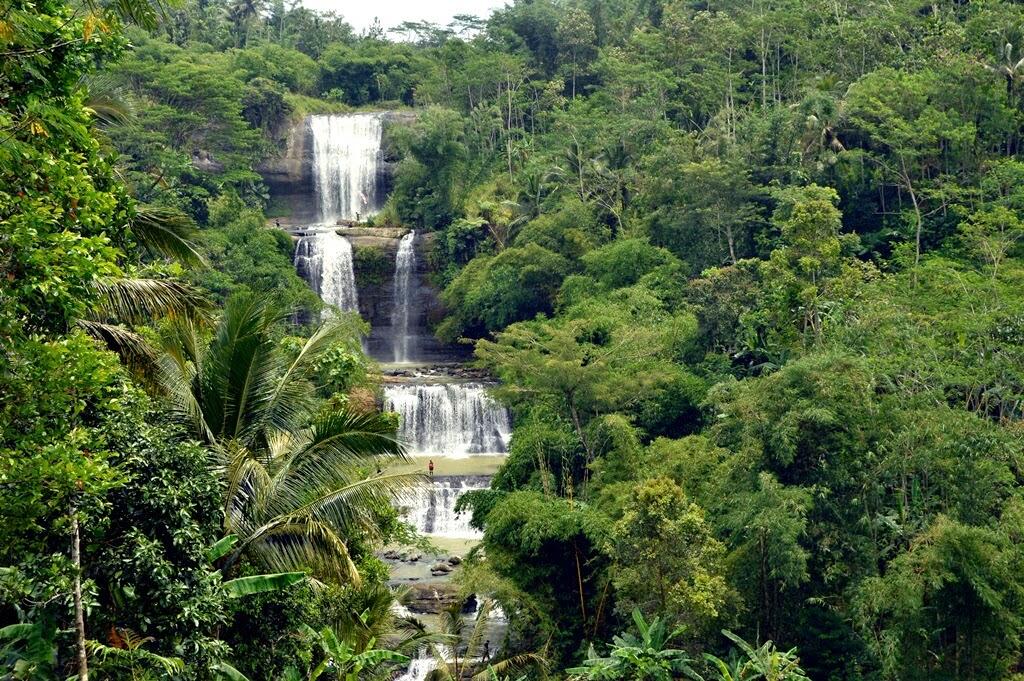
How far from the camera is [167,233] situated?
399 inches

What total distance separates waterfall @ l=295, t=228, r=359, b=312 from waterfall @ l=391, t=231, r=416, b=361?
4.82 ft

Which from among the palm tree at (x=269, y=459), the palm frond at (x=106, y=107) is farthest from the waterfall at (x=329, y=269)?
the palm tree at (x=269, y=459)

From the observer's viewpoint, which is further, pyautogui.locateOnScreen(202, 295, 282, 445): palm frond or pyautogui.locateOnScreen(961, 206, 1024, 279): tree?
pyautogui.locateOnScreen(961, 206, 1024, 279): tree

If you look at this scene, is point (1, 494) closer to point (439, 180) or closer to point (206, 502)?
point (206, 502)

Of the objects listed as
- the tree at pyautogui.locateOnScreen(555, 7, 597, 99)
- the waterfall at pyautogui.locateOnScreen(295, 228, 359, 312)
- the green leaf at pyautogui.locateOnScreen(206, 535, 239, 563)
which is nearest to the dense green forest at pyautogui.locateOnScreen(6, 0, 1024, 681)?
the green leaf at pyautogui.locateOnScreen(206, 535, 239, 563)

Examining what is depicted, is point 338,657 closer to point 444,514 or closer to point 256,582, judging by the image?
point 256,582

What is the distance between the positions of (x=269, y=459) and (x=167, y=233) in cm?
221

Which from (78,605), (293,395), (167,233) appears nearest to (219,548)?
(78,605)

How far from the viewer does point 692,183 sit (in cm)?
3238

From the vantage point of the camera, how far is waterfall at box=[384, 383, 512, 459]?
31.7 metres

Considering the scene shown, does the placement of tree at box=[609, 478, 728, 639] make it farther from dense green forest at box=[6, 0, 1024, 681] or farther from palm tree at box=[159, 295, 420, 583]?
palm tree at box=[159, 295, 420, 583]

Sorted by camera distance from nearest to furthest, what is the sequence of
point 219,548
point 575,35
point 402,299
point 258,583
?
point 219,548, point 258,583, point 402,299, point 575,35

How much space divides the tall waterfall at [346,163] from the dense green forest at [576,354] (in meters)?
1.74

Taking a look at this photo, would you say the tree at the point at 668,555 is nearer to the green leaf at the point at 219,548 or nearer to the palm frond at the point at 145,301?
Answer: the palm frond at the point at 145,301
